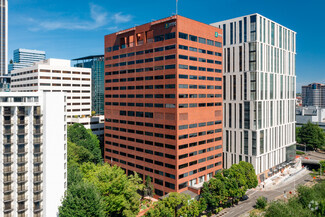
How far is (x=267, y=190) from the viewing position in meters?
96.4

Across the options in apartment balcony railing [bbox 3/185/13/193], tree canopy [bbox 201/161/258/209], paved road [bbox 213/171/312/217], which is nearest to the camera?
apartment balcony railing [bbox 3/185/13/193]

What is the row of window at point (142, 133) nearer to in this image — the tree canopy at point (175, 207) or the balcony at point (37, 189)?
the tree canopy at point (175, 207)

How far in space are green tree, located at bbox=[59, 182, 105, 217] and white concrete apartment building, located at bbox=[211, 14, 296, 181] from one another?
6596 centimetres

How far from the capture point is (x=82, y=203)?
2040 inches

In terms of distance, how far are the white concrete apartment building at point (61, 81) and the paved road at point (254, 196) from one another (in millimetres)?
96497

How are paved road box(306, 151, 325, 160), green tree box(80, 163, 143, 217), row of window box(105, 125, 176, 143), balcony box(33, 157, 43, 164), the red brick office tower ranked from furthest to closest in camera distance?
paved road box(306, 151, 325, 160) < row of window box(105, 125, 176, 143) < the red brick office tower < green tree box(80, 163, 143, 217) < balcony box(33, 157, 43, 164)

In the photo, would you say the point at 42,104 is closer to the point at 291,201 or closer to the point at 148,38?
the point at 148,38

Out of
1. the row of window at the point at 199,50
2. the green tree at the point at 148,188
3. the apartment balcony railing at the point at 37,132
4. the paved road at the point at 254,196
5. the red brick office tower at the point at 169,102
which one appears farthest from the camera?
the green tree at the point at 148,188

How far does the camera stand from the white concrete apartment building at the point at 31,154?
53.8m

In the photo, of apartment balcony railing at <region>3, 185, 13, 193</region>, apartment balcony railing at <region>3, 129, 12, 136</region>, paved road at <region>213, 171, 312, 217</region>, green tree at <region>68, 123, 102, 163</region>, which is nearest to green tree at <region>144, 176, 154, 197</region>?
paved road at <region>213, 171, 312, 217</region>

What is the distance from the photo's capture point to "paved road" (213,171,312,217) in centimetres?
7619

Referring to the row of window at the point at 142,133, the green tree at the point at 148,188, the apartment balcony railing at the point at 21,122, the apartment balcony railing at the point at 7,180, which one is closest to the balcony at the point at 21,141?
the apartment balcony railing at the point at 21,122

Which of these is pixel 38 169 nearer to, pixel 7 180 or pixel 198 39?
pixel 7 180

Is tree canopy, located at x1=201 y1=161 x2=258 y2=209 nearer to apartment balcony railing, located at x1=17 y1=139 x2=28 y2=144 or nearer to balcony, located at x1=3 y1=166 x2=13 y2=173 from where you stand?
apartment balcony railing, located at x1=17 y1=139 x2=28 y2=144
